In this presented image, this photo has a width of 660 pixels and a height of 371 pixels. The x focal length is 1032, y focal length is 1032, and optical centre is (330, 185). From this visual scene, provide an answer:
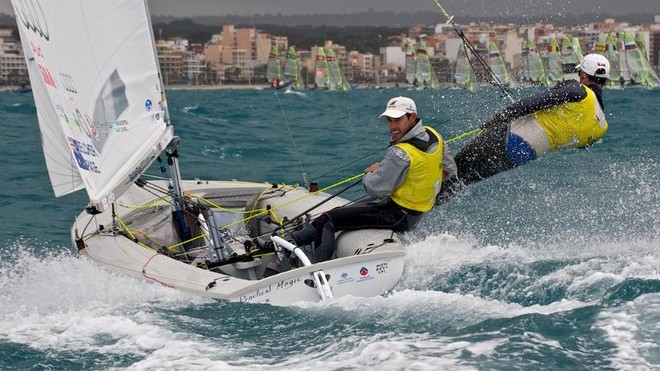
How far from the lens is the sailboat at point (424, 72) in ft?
178

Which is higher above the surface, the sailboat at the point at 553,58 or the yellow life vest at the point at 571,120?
the yellow life vest at the point at 571,120

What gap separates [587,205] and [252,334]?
3611mm

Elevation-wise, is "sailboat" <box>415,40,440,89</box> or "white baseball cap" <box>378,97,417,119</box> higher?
"white baseball cap" <box>378,97,417,119</box>

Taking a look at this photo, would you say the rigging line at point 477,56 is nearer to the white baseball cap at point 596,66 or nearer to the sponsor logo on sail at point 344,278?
the white baseball cap at point 596,66

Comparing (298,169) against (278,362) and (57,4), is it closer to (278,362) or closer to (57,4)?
(57,4)

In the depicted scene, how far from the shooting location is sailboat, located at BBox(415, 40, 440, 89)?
54.4 meters

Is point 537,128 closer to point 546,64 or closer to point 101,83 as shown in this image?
point 101,83

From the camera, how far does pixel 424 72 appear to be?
54375 mm

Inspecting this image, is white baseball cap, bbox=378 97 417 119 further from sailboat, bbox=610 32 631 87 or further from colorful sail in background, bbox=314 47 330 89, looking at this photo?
colorful sail in background, bbox=314 47 330 89

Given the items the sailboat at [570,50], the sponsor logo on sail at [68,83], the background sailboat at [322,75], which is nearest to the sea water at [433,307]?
the sponsor logo on sail at [68,83]

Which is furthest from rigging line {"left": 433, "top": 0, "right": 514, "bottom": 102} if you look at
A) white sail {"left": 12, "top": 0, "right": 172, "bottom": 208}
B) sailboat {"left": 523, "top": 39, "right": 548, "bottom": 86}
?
sailboat {"left": 523, "top": 39, "right": 548, "bottom": 86}

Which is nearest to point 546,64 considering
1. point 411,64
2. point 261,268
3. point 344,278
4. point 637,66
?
point 637,66

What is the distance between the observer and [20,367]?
420 centimetres

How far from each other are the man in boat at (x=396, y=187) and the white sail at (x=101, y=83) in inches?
41.4
